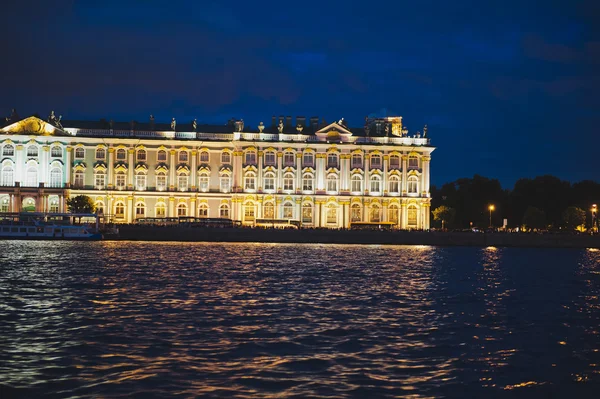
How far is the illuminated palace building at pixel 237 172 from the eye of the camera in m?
90.4

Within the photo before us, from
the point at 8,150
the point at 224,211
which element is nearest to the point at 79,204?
the point at 8,150

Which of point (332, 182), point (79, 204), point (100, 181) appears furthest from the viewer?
point (332, 182)

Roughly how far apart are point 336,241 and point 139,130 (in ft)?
93.4

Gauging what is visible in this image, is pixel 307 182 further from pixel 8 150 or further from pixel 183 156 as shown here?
pixel 8 150

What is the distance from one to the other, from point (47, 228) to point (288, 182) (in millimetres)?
28305

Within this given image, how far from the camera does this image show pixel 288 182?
304 feet

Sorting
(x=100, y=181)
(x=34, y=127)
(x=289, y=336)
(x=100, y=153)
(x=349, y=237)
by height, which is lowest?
(x=289, y=336)

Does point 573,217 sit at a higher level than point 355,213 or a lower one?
lower

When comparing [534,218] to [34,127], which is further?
[534,218]

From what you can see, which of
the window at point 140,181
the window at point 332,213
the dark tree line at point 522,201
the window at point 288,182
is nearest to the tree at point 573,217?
the dark tree line at point 522,201

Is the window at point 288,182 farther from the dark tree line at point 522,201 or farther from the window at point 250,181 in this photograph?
the dark tree line at point 522,201

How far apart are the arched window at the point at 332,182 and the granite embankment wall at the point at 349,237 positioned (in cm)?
1117

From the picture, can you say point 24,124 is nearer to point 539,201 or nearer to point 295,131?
point 295,131

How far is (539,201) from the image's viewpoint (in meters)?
104
